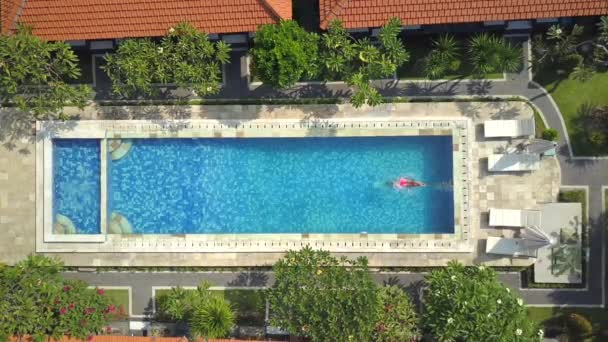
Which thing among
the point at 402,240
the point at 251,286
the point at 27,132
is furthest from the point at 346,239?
the point at 27,132

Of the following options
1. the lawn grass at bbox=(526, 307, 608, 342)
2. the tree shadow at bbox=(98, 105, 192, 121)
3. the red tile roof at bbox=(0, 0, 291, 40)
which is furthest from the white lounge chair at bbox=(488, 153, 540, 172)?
the tree shadow at bbox=(98, 105, 192, 121)

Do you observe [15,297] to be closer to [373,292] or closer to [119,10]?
[119,10]

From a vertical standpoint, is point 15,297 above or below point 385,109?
below

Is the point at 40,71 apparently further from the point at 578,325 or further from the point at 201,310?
the point at 578,325

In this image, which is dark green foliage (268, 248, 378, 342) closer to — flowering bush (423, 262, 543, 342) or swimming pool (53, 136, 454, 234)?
flowering bush (423, 262, 543, 342)

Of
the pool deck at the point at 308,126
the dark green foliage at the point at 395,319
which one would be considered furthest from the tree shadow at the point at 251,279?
the dark green foliage at the point at 395,319

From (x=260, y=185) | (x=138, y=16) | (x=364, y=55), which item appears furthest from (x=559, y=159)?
(x=138, y=16)

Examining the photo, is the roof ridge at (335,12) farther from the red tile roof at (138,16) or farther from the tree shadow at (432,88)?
the tree shadow at (432,88)
